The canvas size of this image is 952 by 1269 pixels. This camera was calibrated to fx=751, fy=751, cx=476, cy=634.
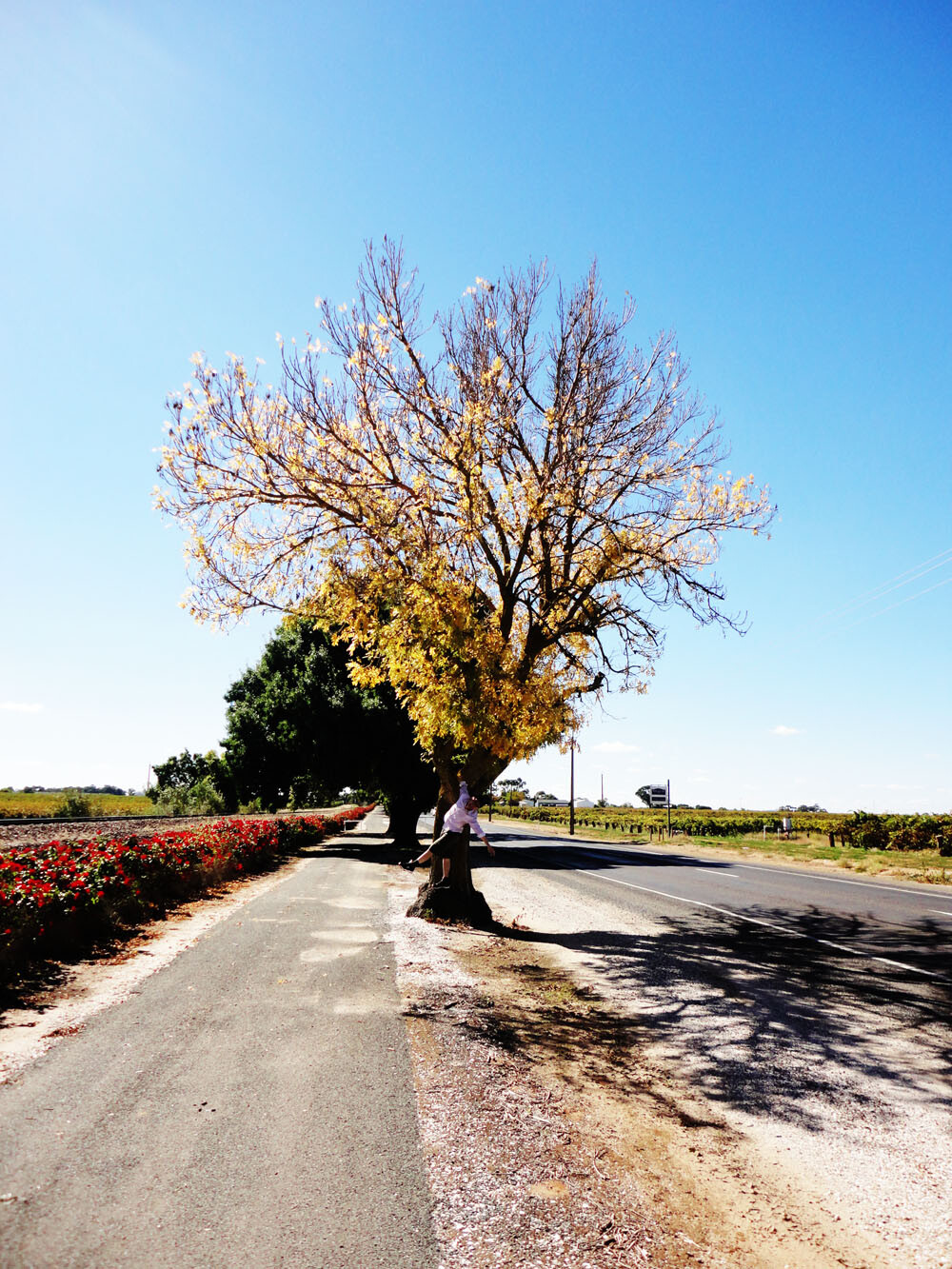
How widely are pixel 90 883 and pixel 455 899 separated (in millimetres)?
5582

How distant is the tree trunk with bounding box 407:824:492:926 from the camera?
12.6 meters

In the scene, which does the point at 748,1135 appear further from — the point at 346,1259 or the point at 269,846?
the point at 269,846

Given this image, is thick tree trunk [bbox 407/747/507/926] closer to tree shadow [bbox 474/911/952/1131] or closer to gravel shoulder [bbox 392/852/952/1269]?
tree shadow [bbox 474/911/952/1131]

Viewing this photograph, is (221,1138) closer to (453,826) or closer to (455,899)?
(453,826)

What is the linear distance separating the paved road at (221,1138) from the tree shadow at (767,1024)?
196 centimetres

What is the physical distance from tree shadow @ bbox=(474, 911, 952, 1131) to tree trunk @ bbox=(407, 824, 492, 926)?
1629 millimetres

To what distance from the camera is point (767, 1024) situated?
7.34m

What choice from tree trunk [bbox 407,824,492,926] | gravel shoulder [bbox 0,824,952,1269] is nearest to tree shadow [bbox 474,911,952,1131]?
gravel shoulder [bbox 0,824,952,1269]

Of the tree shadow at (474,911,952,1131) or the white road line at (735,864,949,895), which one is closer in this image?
the tree shadow at (474,911,952,1131)

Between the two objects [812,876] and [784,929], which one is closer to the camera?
[784,929]

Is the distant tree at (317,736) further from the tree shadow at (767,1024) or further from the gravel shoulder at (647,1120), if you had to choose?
the gravel shoulder at (647,1120)

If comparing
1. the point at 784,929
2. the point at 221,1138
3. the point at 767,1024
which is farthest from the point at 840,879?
A: the point at 221,1138

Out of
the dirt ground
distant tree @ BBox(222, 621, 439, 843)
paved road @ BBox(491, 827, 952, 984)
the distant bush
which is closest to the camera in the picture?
the dirt ground

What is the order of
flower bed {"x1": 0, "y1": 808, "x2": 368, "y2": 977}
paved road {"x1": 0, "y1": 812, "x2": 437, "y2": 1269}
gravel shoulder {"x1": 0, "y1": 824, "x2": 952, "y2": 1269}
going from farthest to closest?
flower bed {"x1": 0, "y1": 808, "x2": 368, "y2": 977} < gravel shoulder {"x1": 0, "y1": 824, "x2": 952, "y2": 1269} < paved road {"x1": 0, "y1": 812, "x2": 437, "y2": 1269}
